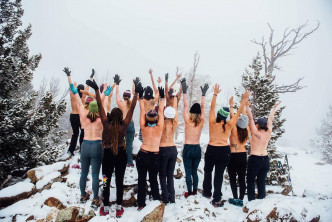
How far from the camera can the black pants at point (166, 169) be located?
4598 mm

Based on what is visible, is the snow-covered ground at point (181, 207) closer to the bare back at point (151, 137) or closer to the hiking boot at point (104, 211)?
the hiking boot at point (104, 211)

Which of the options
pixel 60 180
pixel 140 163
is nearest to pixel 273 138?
pixel 140 163

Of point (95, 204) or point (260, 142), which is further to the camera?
point (260, 142)

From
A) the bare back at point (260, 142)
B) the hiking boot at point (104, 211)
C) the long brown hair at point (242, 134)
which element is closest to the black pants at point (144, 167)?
the hiking boot at point (104, 211)

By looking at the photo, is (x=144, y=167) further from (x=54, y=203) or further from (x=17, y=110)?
(x=17, y=110)

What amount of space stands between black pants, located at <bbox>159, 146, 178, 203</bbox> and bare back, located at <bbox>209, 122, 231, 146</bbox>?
1150mm

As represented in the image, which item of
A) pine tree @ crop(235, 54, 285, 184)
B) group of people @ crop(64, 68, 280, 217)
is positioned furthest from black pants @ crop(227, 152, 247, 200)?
pine tree @ crop(235, 54, 285, 184)

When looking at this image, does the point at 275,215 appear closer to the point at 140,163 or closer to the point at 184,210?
the point at 184,210

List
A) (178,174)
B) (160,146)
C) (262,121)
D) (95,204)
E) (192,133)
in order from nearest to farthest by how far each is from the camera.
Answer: (95,204) → (160,146) → (262,121) → (192,133) → (178,174)

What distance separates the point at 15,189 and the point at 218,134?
19.2 feet

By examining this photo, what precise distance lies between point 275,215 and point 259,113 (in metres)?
5.80

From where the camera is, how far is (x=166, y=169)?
4.79m

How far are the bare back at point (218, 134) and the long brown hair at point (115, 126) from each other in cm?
249

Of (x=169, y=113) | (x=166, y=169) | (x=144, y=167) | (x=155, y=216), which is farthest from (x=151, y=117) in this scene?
(x=155, y=216)
